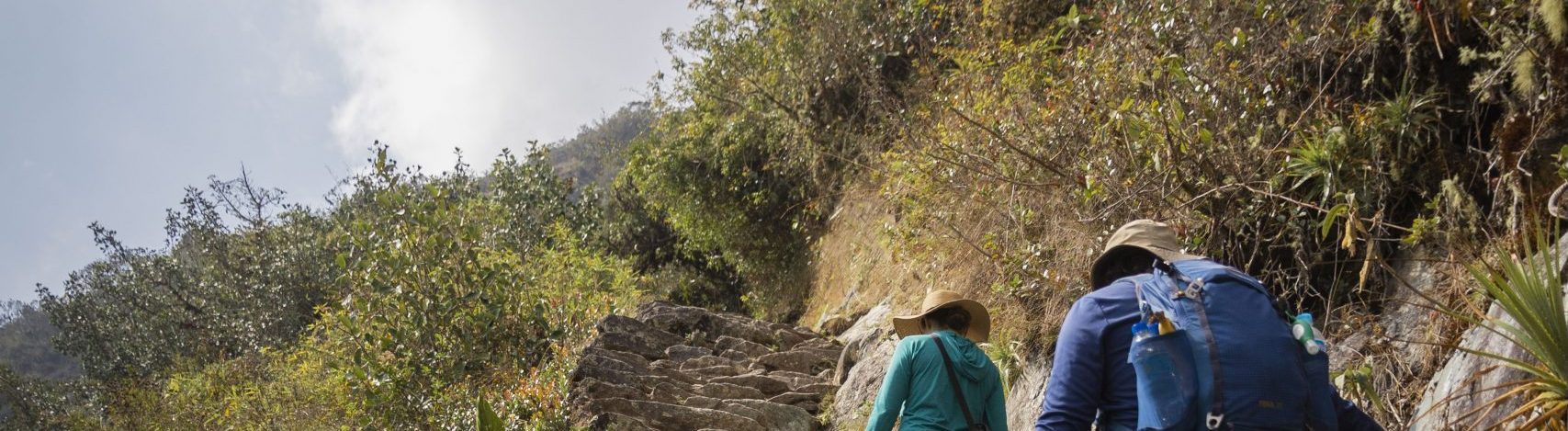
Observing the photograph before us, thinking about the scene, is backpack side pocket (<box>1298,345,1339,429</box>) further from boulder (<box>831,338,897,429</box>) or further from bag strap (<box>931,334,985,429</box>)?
boulder (<box>831,338,897,429</box>)

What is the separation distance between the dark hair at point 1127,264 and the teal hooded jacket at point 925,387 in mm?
1323

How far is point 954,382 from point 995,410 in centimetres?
37

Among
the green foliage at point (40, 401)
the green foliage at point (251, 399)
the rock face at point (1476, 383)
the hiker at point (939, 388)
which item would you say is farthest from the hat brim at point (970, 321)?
the green foliage at point (40, 401)

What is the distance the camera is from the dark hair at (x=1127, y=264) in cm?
300

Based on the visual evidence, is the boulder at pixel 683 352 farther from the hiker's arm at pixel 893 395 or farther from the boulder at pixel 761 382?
the hiker's arm at pixel 893 395

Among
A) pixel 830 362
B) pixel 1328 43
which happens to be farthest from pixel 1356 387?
pixel 830 362

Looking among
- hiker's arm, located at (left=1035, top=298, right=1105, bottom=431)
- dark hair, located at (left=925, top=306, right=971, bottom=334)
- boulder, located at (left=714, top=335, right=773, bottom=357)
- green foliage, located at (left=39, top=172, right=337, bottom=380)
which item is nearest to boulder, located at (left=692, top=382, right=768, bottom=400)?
boulder, located at (left=714, top=335, right=773, bottom=357)

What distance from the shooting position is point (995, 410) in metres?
4.53

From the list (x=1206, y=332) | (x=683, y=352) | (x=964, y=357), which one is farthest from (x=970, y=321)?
(x=683, y=352)

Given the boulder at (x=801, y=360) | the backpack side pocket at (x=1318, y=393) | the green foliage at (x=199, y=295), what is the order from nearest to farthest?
the backpack side pocket at (x=1318, y=393) → the boulder at (x=801, y=360) → the green foliage at (x=199, y=295)

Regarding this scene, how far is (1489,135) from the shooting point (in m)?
4.90

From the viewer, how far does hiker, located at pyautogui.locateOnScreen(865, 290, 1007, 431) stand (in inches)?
168

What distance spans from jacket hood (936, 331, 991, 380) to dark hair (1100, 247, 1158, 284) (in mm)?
1334

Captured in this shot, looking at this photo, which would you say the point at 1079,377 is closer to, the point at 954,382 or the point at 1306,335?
the point at 1306,335
